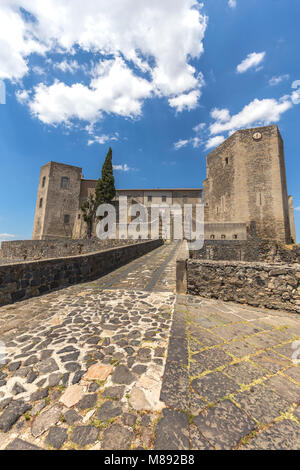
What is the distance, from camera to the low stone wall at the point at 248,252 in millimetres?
15820

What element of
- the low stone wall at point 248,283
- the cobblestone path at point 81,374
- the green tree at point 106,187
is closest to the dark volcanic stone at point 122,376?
the cobblestone path at point 81,374

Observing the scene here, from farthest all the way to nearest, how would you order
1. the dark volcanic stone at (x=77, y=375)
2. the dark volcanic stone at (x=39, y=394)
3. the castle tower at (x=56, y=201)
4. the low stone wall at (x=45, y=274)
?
the castle tower at (x=56, y=201)
the low stone wall at (x=45, y=274)
the dark volcanic stone at (x=77, y=375)
the dark volcanic stone at (x=39, y=394)

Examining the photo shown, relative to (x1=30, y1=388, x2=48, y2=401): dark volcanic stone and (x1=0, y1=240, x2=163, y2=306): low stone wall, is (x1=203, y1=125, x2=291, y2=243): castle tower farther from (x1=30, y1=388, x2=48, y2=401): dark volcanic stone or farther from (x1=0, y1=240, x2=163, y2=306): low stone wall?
(x1=30, y1=388, x2=48, y2=401): dark volcanic stone

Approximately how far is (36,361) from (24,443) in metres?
0.98

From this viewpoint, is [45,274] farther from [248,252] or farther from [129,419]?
[248,252]

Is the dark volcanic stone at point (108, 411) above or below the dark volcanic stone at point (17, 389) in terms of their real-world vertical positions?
below

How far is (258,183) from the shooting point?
22.4 meters

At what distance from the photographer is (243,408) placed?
5.11 feet

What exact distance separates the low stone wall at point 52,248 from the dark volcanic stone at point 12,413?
54.1 ft

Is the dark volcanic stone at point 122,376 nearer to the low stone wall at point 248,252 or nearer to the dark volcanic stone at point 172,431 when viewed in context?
the dark volcanic stone at point 172,431

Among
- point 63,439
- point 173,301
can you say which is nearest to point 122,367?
point 63,439

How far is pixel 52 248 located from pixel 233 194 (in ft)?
77.6

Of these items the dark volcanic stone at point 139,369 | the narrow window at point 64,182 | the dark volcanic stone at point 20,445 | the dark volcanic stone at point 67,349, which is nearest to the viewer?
the dark volcanic stone at point 20,445
